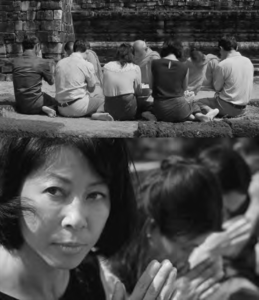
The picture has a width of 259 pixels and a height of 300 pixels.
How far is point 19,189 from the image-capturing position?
2158mm

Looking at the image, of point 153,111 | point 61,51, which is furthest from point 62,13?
point 153,111

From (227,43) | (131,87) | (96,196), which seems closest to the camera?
(96,196)

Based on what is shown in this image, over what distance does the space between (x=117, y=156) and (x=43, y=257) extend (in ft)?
1.39

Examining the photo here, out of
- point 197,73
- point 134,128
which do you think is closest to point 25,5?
point 197,73

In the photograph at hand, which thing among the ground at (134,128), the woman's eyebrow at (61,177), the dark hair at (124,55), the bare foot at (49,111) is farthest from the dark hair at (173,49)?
the woman's eyebrow at (61,177)

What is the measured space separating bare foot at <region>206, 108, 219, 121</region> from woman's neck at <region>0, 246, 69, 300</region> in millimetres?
5588

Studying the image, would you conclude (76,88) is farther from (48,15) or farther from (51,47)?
(48,15)

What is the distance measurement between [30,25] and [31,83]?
16.2ft

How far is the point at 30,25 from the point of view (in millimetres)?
12734

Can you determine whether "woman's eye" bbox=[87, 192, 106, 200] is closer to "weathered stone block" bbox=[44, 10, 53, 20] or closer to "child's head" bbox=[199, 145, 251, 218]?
"child's head" bbox=[199, 145, 251, 218]

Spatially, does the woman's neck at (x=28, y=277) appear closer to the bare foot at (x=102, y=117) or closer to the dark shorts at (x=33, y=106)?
the bare foot at (x=102, y=117)

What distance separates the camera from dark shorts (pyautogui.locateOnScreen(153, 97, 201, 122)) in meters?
7.53

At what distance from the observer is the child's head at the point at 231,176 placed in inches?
82.4

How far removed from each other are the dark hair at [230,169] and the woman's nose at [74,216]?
433 millimetres
